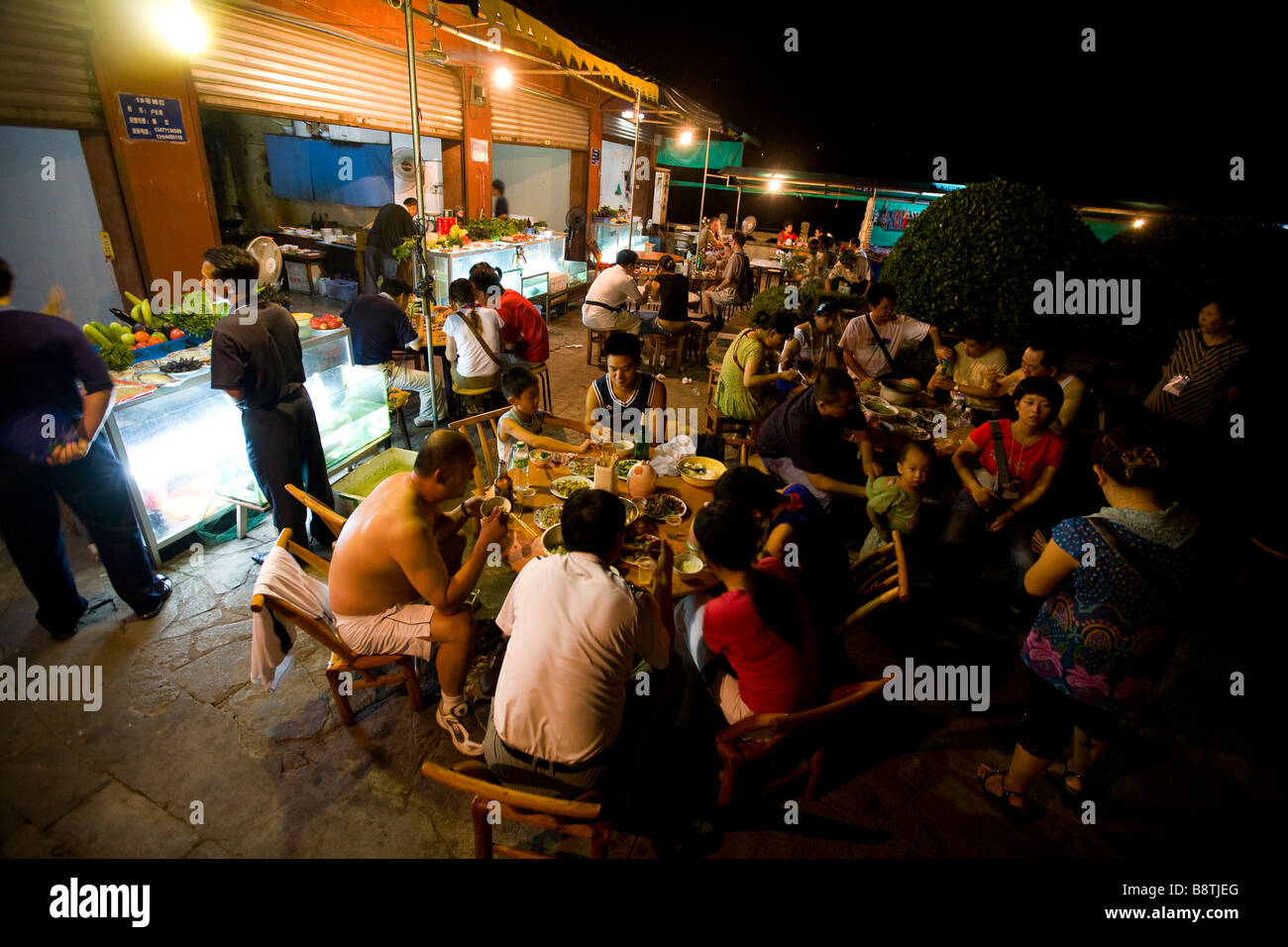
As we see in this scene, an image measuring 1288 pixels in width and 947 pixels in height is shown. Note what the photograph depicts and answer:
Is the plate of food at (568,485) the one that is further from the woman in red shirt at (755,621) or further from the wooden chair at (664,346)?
the wooden chair at (664,346)

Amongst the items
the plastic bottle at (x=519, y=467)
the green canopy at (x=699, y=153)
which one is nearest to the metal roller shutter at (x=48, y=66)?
the plastic bottle at (x=519, y=467)

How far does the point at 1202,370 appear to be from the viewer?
17.7 ft

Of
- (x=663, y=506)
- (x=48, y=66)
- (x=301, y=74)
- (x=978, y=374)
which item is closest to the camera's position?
(x=663, y=506)

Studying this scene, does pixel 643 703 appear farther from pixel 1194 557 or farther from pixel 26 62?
pixel 26 62

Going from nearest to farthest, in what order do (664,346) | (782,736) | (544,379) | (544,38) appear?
(782,736) → (544,38) → (544,379) → (664,346)

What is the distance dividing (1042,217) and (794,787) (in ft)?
23.5

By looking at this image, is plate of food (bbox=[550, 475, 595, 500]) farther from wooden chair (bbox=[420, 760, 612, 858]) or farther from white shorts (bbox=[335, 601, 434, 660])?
wooden chair (bbox=[420, 760, 612, 858])

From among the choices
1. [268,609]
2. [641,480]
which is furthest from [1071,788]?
[268,609]

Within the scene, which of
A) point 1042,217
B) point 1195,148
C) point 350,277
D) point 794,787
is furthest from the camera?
point 350,277

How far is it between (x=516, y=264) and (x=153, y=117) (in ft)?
18.2

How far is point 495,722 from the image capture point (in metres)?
2.41

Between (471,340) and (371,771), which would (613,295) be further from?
(371,771)
